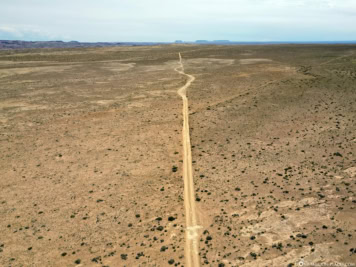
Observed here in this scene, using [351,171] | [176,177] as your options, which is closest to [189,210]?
[176,177]

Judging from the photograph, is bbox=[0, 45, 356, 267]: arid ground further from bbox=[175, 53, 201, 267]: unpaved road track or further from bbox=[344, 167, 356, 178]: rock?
bbox=[175, 53, 201, 267]: unpaved road track

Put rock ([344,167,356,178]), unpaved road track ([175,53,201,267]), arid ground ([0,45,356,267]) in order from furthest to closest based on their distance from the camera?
rock ([344,167,356,178]), arid ground ([0,45,356,267]), unpaved road track ([175,53,201,267])

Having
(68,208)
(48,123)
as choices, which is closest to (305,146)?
(68,208)

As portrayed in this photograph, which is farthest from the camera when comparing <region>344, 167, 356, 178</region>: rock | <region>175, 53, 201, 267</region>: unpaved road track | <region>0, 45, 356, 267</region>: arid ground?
<region>344, 167, 356, 178</region>: rock

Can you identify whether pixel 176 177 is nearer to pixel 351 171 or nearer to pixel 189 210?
pixel 189 210

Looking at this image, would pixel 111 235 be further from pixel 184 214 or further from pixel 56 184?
pixel 56 184

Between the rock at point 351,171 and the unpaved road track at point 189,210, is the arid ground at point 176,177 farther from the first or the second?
the unpaved road track at point 189,210

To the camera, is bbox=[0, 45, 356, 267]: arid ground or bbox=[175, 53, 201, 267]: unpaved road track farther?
bbox=[0, 45, 356, 267]: arid ground

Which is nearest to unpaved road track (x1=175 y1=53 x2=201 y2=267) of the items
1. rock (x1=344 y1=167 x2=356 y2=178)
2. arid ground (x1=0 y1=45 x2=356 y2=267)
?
arid ground (x1=0 y1=45 x2=356 y2=267)

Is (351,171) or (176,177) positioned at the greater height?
(351,171)
